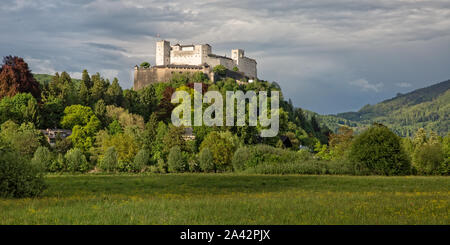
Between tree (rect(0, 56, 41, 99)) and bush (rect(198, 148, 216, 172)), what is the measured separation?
46.6 metres

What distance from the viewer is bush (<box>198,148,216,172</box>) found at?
251ft

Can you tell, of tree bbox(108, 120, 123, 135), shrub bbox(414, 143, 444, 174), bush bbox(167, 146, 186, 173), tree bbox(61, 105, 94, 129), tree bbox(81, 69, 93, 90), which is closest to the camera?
shrub bbox(414, 143, 444, 174)

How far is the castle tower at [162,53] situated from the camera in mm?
197625

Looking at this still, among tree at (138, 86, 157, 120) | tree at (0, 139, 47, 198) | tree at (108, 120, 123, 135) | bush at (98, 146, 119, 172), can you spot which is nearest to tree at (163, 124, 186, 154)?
bush at (98, 146, 119, 172)

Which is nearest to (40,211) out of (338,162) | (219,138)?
(338,162)

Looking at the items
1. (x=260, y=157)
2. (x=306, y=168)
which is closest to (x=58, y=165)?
(x=260, y=157)

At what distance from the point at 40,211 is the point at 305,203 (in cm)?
1143

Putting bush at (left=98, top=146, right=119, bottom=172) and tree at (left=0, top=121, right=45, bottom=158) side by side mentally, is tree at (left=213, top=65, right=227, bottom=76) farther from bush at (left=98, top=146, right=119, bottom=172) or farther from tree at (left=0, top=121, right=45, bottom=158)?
bush at (left=98, top=146, right=119, bottom=172)

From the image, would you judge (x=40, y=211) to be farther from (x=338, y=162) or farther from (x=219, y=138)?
(x=219, y=138)

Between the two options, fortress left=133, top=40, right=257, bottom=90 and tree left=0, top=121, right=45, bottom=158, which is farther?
fortress left=133, top=40, right=257, bottom=90

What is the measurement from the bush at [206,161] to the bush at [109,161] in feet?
39.3

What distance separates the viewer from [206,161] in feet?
251
